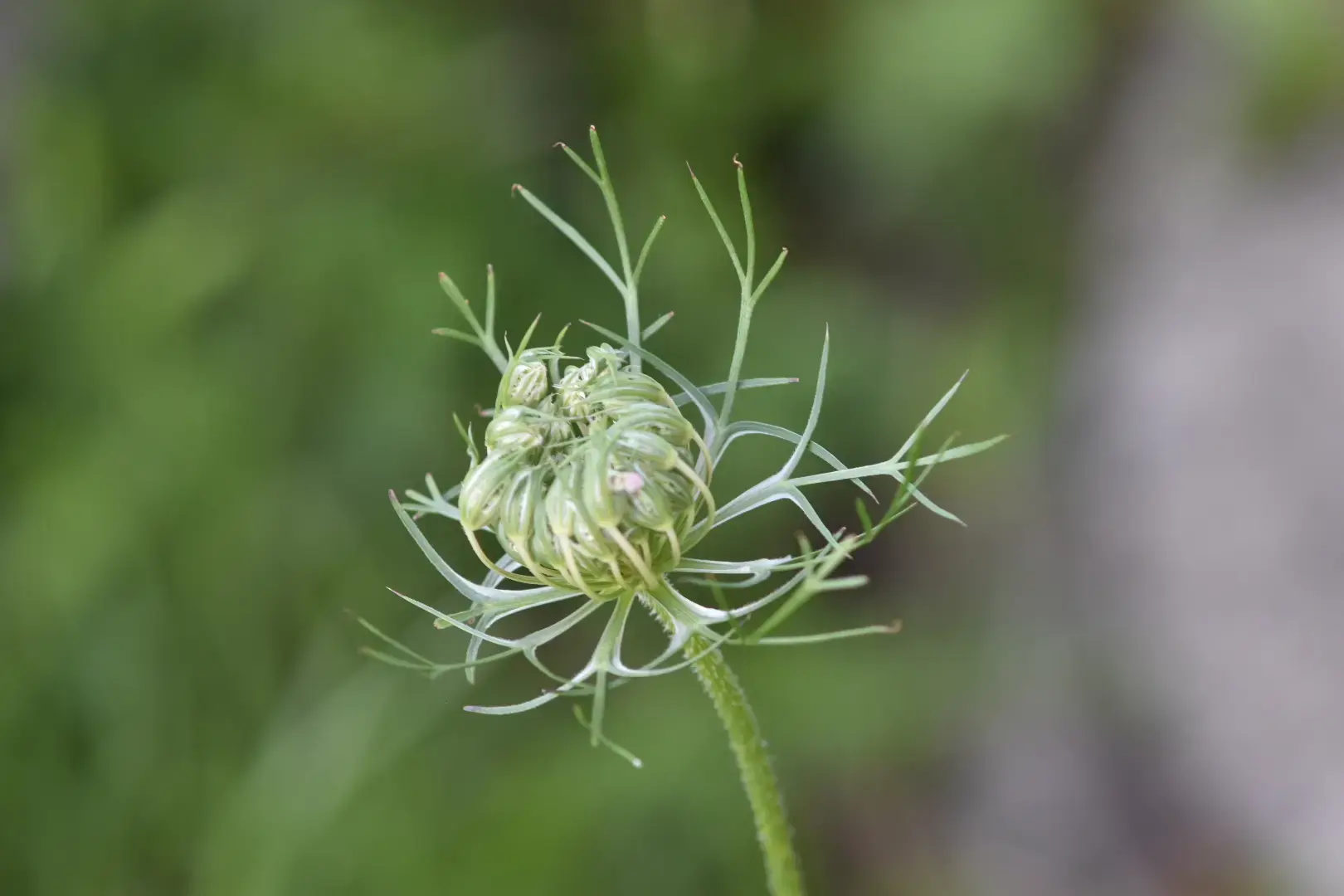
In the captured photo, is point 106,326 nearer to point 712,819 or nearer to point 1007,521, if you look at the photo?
point 712,819

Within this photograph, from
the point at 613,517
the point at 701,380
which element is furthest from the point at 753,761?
the point at 701,380

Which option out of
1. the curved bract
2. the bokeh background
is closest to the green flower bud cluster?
the curved bract

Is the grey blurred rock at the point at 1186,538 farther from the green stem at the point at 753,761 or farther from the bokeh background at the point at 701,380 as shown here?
the green stem at the point at 753,761

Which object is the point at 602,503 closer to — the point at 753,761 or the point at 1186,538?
the point at 753,761

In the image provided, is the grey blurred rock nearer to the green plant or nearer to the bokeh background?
the bokeh background

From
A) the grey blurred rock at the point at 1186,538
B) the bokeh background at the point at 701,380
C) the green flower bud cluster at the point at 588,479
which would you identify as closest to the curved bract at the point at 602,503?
the green flower bud cluster at the point at 588,479

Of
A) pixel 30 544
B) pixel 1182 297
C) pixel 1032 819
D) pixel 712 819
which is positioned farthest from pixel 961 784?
pixel 30 544
